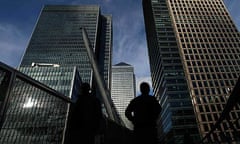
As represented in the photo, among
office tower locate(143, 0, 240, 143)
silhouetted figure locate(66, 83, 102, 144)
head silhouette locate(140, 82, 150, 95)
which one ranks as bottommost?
silhouetted figure locate(66, 83, 102, 144)

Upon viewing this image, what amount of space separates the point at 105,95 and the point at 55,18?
116835mm

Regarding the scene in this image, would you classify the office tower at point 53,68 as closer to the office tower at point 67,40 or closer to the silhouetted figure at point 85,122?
the office tower at point 67,40

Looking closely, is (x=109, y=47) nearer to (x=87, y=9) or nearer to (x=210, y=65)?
(x=87, y=9)

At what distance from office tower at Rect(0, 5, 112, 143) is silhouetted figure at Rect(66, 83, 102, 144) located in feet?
2.02

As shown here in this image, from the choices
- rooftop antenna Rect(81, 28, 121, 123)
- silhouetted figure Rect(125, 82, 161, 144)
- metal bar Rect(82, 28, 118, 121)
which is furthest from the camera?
metal bar Rect(82, 28, 118, 121)

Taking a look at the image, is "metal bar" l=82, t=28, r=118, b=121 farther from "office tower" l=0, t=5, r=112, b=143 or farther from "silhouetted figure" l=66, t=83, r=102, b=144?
"silhouetted figure" l=66, t=83, r=102, b=144

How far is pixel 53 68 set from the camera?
6266cm

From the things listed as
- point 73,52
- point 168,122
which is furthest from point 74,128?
point 73,52

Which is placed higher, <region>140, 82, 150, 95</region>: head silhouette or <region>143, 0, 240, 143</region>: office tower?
<region>143, 0, 240, 143</region>: office tower

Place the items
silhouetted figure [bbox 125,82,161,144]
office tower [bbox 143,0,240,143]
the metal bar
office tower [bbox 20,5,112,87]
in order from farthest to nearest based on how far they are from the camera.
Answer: office tower [bbox 20,5,112,87] → office tower [bbox 143,0,240,143] → the metal bar → silhouetted figure [bbox 125,82,161,144]

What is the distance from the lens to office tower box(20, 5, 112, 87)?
3499 inches

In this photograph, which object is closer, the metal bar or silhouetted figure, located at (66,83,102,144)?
silhouetted figure, located at (66,83,102,144)

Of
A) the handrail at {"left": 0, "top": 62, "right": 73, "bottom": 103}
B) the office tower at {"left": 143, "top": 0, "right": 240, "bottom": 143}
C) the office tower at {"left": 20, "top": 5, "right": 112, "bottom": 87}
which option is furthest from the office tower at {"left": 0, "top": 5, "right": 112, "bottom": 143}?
the office tower at {"left": 143, "top": 0, "right": 240, "bottom": 143}

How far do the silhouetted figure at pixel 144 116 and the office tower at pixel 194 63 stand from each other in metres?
50.8
